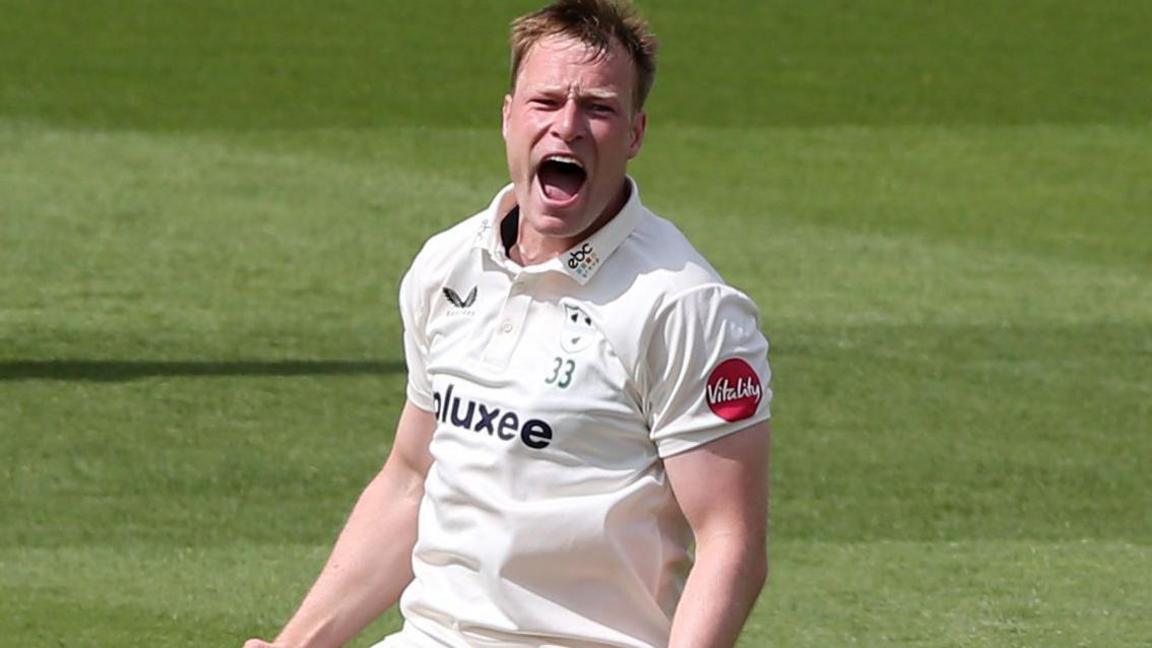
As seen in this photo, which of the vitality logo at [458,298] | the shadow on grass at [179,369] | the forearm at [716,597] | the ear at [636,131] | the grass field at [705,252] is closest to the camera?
the forearm at [716,597]

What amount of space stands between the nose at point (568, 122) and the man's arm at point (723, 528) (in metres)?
0.52

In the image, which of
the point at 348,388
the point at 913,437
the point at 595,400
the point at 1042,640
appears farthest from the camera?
the point at 348,388

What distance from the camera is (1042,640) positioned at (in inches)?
310

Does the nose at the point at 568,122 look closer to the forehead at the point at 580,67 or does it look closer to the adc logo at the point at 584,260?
the forehead at the point at 580,67

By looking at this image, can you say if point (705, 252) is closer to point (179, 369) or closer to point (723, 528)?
point (179, 369)

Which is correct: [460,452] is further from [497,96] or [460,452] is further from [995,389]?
[497,96]

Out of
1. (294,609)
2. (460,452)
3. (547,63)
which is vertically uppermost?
(547,63)

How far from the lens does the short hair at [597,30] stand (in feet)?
14.0

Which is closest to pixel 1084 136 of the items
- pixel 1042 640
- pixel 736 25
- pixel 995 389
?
pixel 736 25

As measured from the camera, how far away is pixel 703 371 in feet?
13.8

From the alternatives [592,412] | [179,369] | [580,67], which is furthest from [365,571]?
[179,369]

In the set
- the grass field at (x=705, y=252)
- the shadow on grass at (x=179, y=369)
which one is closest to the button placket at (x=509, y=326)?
the grass field at (x=705, y=252)

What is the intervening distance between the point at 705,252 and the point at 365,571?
36.6 ft

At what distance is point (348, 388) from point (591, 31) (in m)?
7.25
